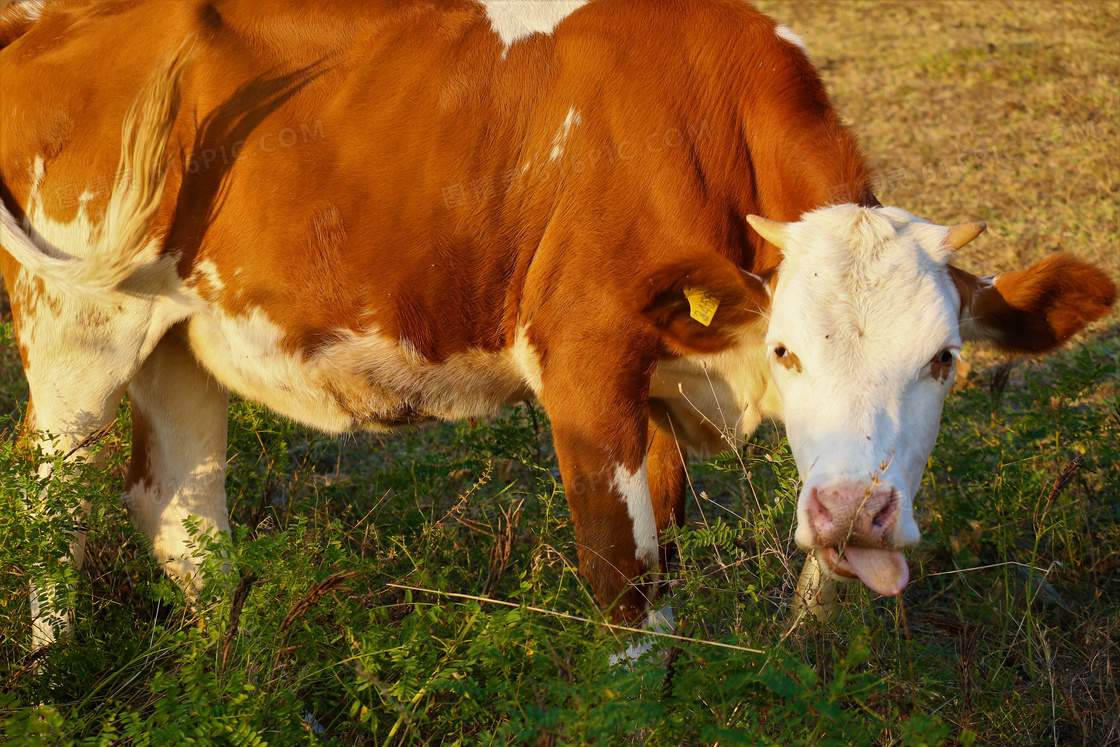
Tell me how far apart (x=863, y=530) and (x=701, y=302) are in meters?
0.89

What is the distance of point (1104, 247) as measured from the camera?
21.4 ft

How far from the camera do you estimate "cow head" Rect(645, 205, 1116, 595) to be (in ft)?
7.82

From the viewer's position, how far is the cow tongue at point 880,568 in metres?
2.40

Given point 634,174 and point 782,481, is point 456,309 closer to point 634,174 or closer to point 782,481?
point 634,174

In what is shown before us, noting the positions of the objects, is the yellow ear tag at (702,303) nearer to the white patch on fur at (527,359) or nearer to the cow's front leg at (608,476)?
the cow's front leg at (608,476)

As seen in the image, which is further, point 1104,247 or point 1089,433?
point 1104,247

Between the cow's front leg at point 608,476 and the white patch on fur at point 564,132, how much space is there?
714mm

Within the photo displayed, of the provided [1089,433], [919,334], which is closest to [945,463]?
[1089,433]

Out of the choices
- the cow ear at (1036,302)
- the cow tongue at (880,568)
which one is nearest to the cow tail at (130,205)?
the cow tongue at (880,568)

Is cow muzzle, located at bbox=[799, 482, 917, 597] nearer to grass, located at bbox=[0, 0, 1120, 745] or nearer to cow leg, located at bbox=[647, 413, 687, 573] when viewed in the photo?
grass, located at bbox=[0, 0, 1120, 745]

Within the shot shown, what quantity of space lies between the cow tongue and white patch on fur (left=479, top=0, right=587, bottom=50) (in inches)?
82.3

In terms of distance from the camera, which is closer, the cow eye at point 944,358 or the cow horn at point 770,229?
the cow eye at point 944,358

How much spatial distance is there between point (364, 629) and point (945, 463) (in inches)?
100

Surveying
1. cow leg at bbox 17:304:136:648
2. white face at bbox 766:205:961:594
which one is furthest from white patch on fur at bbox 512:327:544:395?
cow leg at bbox 17:304:136:648
